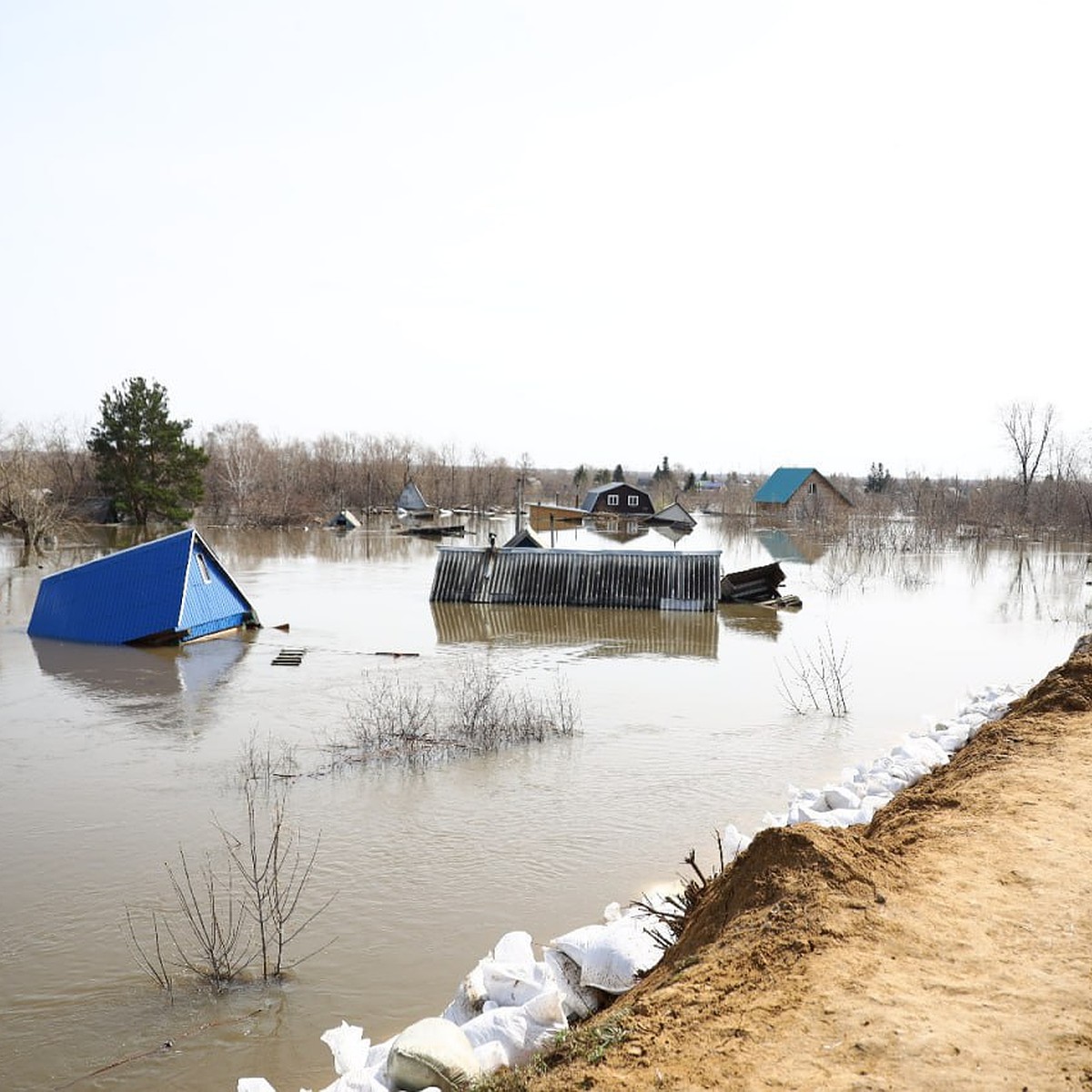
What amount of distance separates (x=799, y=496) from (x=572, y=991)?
Result: 66211 mm

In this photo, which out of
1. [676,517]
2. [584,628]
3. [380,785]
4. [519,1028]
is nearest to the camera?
[519,1028]

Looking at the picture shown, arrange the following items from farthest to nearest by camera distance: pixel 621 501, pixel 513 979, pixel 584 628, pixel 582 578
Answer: pixel 621 501, pixel 582 578, pixel 584 628, pixel 513 979

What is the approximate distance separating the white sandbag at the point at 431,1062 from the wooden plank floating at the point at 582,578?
19646 millimetres

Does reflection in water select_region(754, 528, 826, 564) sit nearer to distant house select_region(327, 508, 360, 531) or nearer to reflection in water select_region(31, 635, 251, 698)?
distant house select_region(327, 508, 360, 531)

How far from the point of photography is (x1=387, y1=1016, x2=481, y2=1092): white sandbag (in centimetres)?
424

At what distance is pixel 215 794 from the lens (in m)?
10.1

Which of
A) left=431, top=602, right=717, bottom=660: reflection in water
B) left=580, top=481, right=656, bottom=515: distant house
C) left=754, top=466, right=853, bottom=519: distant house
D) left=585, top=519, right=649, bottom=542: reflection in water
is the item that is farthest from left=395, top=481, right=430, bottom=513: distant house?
left=431, top=602, right=717, bottom=660: reflection in water

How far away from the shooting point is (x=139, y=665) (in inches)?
688

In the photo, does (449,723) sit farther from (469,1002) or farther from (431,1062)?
(431,1062)

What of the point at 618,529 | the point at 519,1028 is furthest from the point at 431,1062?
the point at 618,529

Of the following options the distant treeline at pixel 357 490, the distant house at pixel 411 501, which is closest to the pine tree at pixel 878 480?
the distant treeline at pixel 357 490

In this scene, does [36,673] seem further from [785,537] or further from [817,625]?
[785,537]

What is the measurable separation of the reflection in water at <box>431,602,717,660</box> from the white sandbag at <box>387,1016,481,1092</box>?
14.2 meters

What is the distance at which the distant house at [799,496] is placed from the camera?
218ft
